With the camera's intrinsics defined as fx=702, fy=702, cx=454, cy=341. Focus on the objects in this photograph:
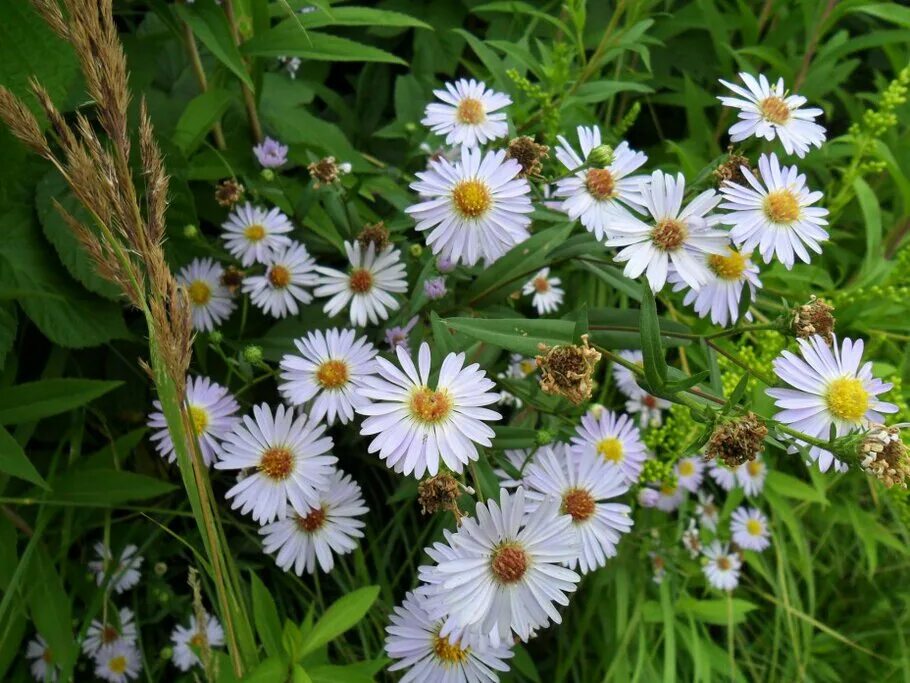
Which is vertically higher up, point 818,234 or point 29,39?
point 29,39

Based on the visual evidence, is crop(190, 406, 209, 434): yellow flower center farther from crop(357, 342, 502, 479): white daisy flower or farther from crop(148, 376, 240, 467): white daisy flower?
crop(357, 342, 502, 479): white daisy flower

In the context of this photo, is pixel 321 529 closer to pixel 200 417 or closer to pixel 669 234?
pixel 200 417

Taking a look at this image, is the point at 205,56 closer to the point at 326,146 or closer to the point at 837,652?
A: the point at 326,146

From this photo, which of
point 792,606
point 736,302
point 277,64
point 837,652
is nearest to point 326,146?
point 277,64

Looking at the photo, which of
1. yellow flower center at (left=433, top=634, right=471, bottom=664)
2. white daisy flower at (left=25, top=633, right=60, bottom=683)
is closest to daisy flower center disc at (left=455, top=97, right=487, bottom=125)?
yellow flower center at (left=433, top=634, right=471, bottom=664)

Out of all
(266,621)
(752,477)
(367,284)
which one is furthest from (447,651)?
(752,477)

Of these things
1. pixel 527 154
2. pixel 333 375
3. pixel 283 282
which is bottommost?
pixel 333 375

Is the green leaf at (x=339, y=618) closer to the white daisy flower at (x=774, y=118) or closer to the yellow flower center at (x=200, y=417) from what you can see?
the yellow flower center at (x=200, y=417)
